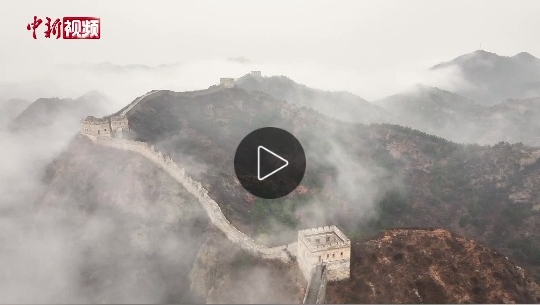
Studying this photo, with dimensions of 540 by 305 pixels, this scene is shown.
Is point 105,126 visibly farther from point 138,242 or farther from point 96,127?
point 138,242

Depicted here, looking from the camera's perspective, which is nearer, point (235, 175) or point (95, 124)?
point (95, 124)

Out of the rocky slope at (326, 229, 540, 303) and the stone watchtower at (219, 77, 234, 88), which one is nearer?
the rocky slope at (326, 229, 540, 303)

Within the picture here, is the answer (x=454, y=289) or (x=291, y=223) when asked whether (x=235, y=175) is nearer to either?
(x=291, y=223)

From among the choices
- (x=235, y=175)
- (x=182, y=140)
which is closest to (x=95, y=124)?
(x=182, y=140)

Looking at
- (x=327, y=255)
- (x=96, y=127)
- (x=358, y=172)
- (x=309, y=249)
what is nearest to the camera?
(x=309, y=249)

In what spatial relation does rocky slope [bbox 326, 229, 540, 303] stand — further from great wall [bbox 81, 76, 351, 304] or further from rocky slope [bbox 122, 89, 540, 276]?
rocky slope [bbox 122, 89, 540, 276]

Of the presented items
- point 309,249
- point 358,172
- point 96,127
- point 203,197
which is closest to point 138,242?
point 203,197
